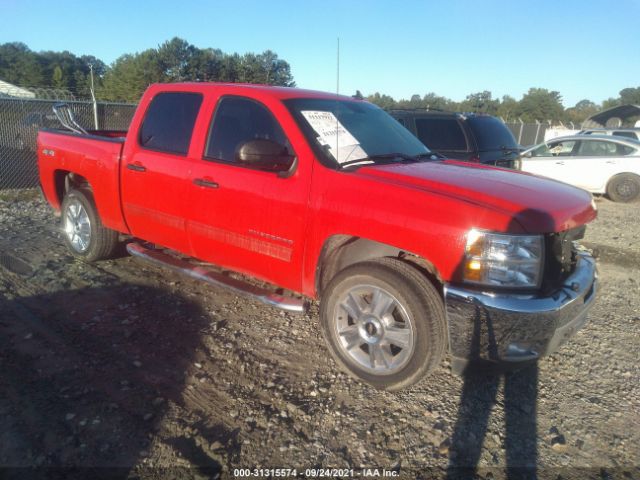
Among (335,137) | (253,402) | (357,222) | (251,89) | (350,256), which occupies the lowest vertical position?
(253,402)

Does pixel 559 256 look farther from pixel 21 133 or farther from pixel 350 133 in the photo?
pixel 21 133

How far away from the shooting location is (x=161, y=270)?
5297mm

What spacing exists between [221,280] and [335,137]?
4.82 feet

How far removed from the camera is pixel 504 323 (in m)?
2.71

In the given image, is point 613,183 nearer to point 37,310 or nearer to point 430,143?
point 430,143

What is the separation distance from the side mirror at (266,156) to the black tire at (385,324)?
0.91 meters

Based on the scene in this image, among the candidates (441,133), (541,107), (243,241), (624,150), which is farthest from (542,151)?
(541,107)

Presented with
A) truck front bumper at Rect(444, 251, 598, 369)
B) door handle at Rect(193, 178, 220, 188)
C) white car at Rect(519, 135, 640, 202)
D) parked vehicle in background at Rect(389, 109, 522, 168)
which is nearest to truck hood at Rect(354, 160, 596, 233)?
truck front bumper at Rect(444, 251, 598, 369)

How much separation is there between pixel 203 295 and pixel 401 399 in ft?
7.46

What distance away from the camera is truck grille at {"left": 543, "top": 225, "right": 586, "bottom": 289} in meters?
2.93

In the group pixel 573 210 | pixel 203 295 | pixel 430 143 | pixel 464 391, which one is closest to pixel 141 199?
pixel 203 295

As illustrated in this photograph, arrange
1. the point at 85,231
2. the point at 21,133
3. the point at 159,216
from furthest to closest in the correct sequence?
the point at 21,133 → the point at 85,231 → the point at 159,216

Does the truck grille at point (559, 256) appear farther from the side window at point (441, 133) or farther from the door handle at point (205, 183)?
the side window at point (441, 133)

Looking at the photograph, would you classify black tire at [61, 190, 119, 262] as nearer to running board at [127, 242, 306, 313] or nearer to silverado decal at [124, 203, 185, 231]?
running board at [127, 242, 306, 313]
